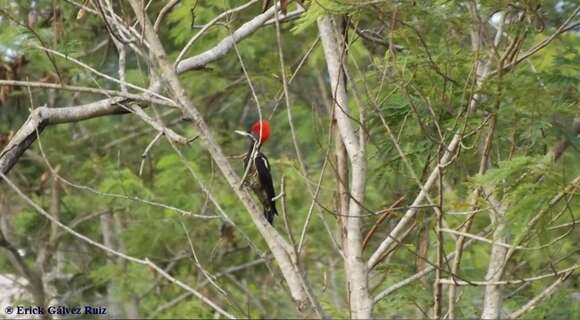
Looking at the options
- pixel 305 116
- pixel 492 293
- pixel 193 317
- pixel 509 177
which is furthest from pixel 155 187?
pixel 509 177

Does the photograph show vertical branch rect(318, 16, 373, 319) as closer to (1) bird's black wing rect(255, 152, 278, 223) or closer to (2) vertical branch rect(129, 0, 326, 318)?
(2) vertical branch rect(129, 0, 326, 318)

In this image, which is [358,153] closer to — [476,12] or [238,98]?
[476,12]

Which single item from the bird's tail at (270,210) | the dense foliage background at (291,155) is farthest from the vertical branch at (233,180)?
the bird's tail at (270,210)

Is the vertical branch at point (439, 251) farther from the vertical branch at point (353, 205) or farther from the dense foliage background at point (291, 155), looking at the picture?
the vertical branch at point (353, 205)

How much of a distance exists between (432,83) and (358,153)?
17.8 inches

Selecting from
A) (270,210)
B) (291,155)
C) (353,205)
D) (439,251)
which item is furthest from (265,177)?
(439,251)

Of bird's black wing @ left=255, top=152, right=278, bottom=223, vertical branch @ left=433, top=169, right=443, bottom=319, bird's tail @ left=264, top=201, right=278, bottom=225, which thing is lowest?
vertical branch @ left=433, top=169, right=443, bottom=319

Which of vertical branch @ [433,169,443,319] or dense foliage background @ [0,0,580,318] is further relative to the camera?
dense foliage background @ [0,0,580,318]

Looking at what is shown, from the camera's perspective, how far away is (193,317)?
11.1m

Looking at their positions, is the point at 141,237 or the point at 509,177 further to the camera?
the point at 141,237

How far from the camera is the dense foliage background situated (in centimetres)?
436

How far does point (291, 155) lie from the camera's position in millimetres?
8492

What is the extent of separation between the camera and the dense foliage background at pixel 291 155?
4.36m

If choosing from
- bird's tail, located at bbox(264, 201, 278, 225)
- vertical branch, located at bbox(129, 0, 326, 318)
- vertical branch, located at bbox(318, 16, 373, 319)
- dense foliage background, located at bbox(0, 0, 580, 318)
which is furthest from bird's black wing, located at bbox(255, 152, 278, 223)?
vertical branch, located at bbox(129, 0, 326, 318)
